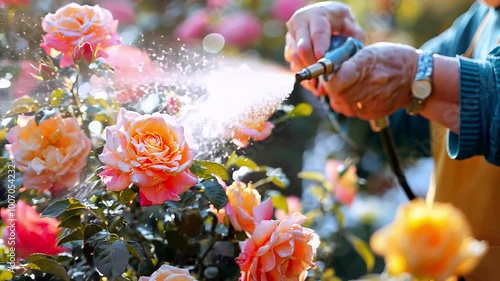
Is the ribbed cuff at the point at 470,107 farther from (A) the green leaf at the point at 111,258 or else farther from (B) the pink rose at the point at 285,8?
(B) the pink rose at the point at 285,8

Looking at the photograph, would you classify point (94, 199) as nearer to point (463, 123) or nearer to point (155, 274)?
point (155, 274)

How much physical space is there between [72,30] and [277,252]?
367mm

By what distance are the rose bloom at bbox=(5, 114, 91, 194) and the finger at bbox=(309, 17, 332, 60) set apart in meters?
0.48

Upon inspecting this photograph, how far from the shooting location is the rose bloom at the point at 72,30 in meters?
0.92

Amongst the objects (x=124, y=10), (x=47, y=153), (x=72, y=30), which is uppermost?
(x=72, y=30)

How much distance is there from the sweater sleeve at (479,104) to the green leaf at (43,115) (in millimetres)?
622

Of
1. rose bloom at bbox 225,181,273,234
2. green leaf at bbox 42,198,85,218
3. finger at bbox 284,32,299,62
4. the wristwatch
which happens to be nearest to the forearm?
the wristwatch

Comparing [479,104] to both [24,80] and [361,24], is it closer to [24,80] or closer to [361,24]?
[24,80]

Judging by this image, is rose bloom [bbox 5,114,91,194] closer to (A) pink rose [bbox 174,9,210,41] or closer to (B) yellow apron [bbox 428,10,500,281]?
(B) yellow apron [bbox 428,10,500,281]

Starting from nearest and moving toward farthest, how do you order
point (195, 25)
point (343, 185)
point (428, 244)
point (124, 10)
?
point (428, 244)
point (343, 185)
point (124, 10)
point (195, 25)

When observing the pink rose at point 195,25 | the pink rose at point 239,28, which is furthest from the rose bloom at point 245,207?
the pink rose at point 239,28

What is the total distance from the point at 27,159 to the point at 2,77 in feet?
0.35

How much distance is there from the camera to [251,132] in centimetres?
96

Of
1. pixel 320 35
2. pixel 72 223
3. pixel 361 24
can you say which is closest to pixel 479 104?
pixel 320 35
